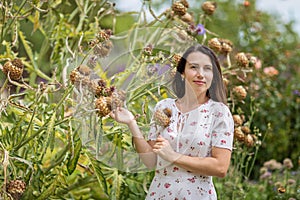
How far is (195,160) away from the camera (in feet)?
6.22

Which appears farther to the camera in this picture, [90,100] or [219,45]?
[219,45]

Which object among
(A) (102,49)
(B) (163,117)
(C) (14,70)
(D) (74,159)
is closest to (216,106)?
(B) (163,117)

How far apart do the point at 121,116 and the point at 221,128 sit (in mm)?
316

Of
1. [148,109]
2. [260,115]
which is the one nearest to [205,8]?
[148,109]

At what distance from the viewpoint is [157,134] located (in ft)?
6.32

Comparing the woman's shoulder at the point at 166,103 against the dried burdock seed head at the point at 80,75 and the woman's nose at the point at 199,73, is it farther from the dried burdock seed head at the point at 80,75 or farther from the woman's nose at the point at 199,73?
the dried burdock seed head at the point at 80,75

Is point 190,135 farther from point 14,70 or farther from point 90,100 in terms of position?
point 14,70

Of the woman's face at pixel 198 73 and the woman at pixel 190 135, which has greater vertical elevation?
the woman's face at pixel 198 73

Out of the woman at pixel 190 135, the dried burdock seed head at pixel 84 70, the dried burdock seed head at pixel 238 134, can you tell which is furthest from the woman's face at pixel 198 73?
the dried burdock seed head at pixel 238 134

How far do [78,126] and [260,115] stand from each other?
8.37 feet

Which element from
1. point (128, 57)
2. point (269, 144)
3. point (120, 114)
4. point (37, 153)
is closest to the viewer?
point (120, 114)

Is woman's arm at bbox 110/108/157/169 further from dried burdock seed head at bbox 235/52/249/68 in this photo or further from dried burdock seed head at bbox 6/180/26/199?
dried burdock seed head at bbox 235/52/249/68

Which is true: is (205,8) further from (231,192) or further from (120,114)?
(120,114)

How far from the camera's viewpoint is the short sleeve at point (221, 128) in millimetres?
1926
